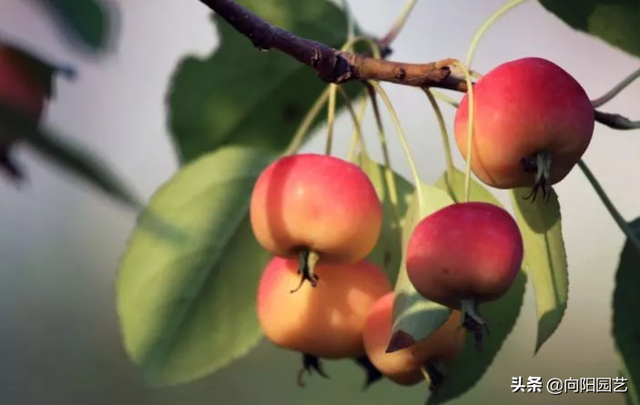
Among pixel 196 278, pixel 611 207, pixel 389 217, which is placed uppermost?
pixel 611 207

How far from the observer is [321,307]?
0.66 m

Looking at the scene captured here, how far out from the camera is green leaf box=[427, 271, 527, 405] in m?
0.70

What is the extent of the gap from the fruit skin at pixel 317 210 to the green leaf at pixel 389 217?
107 millimetres

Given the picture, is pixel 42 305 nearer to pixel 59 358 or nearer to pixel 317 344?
pixel 59 358

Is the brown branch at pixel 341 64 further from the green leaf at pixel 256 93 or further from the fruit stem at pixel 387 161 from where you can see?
the green leaf at pixel 256 93

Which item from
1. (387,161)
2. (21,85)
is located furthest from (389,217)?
(21,85)

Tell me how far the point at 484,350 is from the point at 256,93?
356 millimetres

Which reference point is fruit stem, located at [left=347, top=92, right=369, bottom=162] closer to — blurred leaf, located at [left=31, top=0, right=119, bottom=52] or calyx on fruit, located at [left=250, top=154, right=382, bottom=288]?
calyx on fruit, located at [left=250, top=154, right=382, bottom=288]

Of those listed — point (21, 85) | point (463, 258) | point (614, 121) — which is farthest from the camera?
point (614, 121)

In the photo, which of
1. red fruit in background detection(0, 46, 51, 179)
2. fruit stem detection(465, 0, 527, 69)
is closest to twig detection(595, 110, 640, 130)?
fruit stem detection(465, 0, 527, 69)

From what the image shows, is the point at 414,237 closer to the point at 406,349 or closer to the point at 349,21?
the point at 406,349

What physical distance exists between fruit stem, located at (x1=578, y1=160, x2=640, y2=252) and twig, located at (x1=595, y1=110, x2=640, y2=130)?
41 millimetres

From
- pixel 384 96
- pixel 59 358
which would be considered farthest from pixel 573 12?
pixel 59 358

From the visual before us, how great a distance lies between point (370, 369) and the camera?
2.31ft
